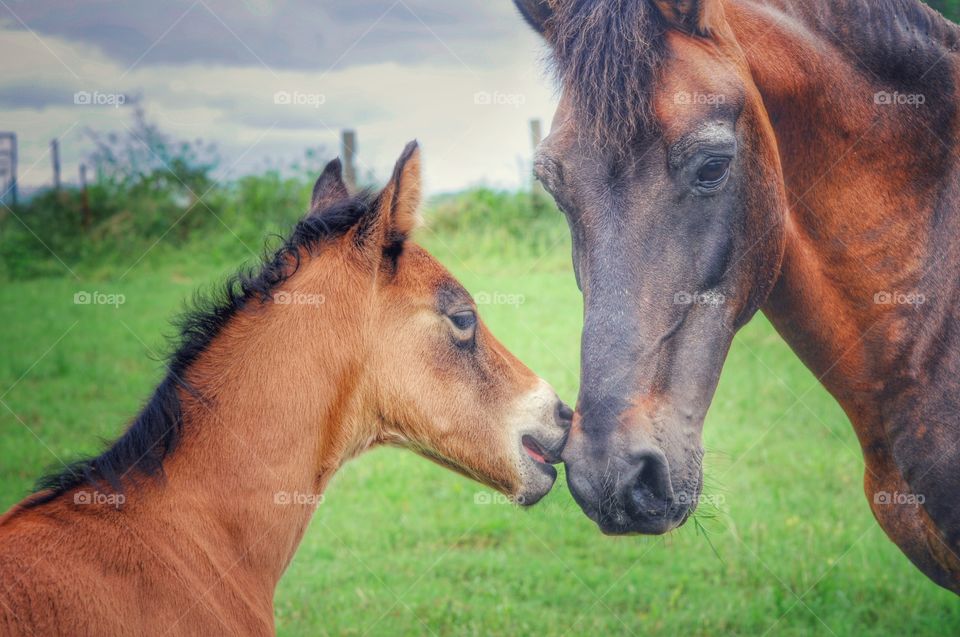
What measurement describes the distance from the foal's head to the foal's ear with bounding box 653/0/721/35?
1.06m

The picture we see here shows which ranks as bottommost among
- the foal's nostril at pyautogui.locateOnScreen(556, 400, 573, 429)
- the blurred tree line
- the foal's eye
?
the foal's nostril at pyautogui.locateOnScreen(556, 400, 573, 429)

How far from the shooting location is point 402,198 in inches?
A: 129

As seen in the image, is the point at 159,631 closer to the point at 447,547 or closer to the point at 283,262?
the point at 283,262

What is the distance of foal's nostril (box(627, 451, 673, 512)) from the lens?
264 centimetres

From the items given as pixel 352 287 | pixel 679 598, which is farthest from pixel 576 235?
pixel 679 598

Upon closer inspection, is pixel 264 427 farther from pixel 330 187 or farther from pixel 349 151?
pixel 349 151

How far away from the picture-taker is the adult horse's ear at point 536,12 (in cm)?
331

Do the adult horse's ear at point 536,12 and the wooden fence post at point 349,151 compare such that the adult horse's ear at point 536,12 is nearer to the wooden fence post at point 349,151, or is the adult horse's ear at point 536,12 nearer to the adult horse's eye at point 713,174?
the adult horse's eye at point 713,174

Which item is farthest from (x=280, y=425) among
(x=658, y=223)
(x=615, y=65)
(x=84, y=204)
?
(x=84, y=204)

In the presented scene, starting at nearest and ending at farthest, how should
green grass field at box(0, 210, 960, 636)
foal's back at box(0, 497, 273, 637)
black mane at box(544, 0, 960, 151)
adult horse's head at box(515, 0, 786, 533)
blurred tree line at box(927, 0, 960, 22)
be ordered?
foal's back at box(0, 497, 273, 637) → adult horse's head at box(515, 0, 786, 533) → black mane at box(544, 0, 960, 151) → blurred tree line at box(927, 0, 960, 22) → green grass field at box(0, 210, 960, 636)

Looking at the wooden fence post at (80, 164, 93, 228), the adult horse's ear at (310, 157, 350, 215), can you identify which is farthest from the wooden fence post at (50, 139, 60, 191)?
the adult horse's ear at (310, 157, 350, 215)

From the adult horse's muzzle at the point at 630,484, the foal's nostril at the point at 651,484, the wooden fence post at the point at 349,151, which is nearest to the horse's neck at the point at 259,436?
the adult horse's muzzle at the point at 630,484

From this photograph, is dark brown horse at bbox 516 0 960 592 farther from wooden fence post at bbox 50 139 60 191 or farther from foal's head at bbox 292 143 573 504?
wooden fence post at bbox 50 139 60 191

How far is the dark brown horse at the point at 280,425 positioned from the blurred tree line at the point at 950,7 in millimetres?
3670
